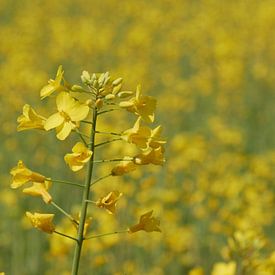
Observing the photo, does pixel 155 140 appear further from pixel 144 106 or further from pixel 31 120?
pixel 31 120

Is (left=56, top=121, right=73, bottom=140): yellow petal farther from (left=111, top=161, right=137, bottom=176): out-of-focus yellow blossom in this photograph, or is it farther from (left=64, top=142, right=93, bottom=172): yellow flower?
(left=111, top=161, right=137, bottom=176): out-of-focus yellow blossom

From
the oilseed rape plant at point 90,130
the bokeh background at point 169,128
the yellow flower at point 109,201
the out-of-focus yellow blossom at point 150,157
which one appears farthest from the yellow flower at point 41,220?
the bokeh background at point 169,128

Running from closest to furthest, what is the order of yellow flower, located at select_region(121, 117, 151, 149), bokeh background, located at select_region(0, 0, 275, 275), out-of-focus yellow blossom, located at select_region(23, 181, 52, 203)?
1. yellow flower, located at select_region(121, 117, 151, 149)
2. out-of-focus yellow blossom, located at select_region(23, 181, 52, 203)
3. bokeh background, located at select_region(0, 0, 275, 275)

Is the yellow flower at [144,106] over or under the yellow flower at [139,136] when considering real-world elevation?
over

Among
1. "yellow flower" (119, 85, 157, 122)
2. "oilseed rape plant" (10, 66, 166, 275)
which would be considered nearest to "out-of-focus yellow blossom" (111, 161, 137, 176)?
"oilseed rape plant" (10, 66, 166, 275)

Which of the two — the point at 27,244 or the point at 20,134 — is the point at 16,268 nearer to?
the point at 27,244

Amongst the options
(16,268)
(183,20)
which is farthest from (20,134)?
(183,20)

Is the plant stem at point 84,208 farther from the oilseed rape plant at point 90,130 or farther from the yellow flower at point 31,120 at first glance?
Result: the yellow flower at point 31,120

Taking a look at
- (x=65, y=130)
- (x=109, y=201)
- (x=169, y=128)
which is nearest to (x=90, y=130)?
(x=65, y=130)
